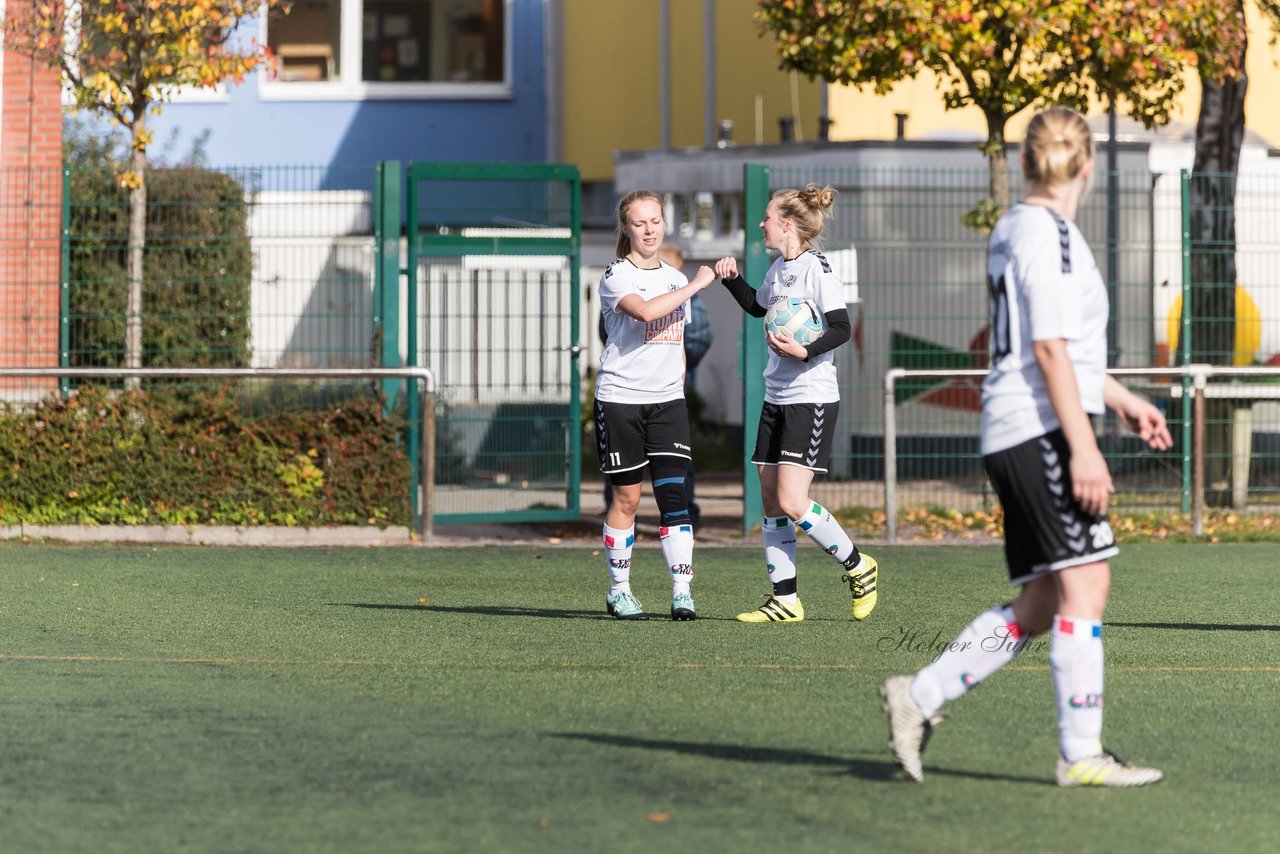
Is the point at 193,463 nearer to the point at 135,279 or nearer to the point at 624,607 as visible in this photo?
the point at 135,279

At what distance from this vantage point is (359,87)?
25047 mm

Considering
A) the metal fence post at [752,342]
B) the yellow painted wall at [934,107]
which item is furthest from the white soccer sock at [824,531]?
the yellow painted wall at [934,107]

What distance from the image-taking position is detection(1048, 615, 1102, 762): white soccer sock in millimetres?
4852

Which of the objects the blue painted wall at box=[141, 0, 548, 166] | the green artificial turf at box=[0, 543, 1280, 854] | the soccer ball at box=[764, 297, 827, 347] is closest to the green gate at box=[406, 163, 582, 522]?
the green artificial turf at box=[0, 543, 1280, 854]

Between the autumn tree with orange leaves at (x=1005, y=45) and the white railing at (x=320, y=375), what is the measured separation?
361 cm

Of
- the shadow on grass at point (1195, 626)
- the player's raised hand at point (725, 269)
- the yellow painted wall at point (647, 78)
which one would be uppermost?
the yellow painted wall at point (647, 78)

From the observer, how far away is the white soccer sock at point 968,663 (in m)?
4.94

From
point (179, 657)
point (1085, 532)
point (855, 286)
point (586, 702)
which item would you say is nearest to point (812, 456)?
point (586, 702)

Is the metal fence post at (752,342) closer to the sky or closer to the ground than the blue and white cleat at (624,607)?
closer to the sky

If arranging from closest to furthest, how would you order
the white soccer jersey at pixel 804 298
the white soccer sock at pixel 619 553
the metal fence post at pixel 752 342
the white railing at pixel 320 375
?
the white soccer jersey at pixel 804 298, the white soccer sock at pixel 619 553, the white railing at pixel 320 375, the metal fence post at pixel 752 342

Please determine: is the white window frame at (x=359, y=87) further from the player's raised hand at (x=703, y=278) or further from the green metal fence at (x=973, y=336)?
the player's raised hand at (x=703, y=278)

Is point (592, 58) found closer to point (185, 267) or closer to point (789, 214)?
point (185, 267)

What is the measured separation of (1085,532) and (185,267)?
8715 millimetres

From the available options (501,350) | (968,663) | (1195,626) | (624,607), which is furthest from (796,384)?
(501,350)
